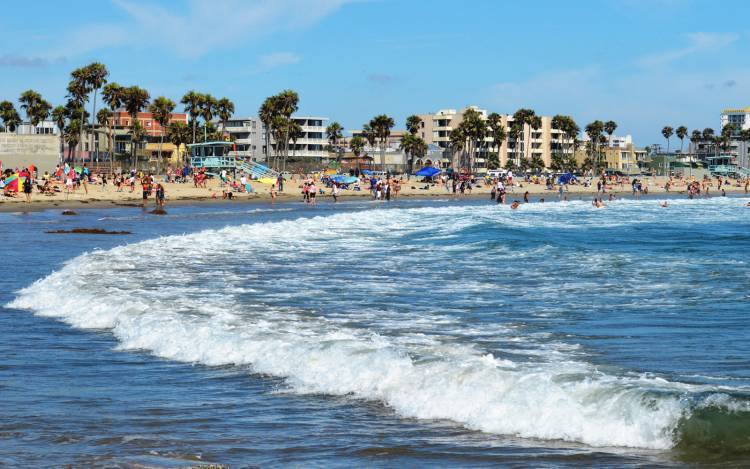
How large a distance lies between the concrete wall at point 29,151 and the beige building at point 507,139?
91.2 m

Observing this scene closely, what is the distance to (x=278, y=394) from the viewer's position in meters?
9.11

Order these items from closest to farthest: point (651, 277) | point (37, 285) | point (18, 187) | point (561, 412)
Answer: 1. point (561, 412)
2. point (37, 285)
3. point (651, 277)
4. point (18, 187)

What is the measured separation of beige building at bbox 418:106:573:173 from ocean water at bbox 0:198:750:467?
136725mm

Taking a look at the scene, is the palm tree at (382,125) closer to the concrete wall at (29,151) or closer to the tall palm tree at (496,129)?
the tall palm tree at (496,129)

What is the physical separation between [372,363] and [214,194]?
60.7 meters

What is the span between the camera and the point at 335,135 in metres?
152

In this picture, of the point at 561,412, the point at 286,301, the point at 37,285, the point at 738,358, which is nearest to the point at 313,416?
the point at 561,412

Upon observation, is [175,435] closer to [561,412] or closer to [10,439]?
[10,439]

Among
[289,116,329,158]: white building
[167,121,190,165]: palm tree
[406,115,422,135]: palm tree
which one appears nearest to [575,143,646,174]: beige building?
[406,115,422,135]: palm tree

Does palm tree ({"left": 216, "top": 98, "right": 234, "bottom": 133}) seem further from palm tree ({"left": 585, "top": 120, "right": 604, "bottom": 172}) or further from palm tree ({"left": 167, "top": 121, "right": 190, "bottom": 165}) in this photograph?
palm tree ({"left": 585, "top": 120, "right": 604, "bottom": 172})

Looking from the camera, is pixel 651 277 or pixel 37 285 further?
pixel 651 277

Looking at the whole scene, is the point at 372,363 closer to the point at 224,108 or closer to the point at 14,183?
the point at 14,183

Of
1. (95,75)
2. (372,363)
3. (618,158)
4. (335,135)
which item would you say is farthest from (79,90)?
(618,158)

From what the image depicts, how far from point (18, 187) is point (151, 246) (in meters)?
32.8
